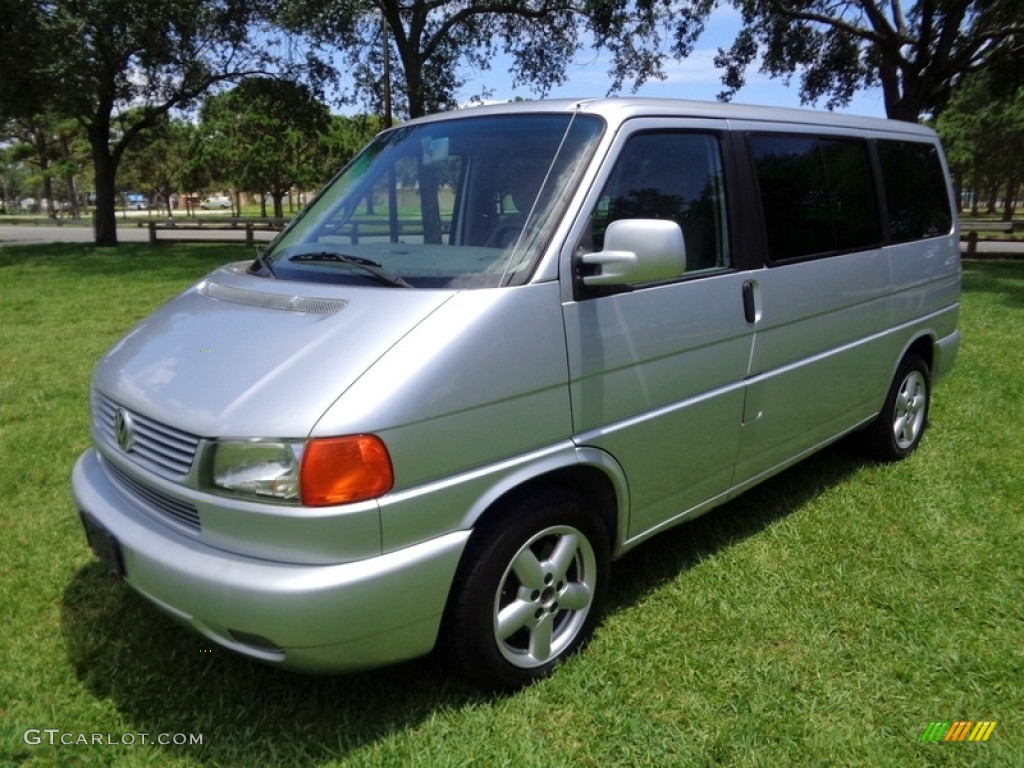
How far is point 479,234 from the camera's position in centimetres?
297

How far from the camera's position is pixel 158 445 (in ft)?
8.29

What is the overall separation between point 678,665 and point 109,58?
845 inches

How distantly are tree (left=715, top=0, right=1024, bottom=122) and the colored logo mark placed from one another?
15.9 m

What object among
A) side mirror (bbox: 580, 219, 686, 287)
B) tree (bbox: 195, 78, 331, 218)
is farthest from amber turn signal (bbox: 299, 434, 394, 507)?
tree (bbox: 195, 78, 331, 218)

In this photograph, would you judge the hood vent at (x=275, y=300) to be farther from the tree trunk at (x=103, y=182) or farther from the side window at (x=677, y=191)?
the tree trunk at (x=103, y=182)

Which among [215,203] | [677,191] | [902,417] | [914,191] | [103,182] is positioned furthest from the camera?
[215,203]

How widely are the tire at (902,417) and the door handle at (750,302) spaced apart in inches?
72.5

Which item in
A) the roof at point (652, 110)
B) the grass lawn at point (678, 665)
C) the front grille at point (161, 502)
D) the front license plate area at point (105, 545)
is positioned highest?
the roof at point (652, 110)

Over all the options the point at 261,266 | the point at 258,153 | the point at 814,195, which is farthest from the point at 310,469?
the point at 258,153

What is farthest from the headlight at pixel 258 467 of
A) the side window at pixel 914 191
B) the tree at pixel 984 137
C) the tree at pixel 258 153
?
the tree at pixel 984 137

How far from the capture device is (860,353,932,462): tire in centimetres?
486

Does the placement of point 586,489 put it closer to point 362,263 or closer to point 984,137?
point 362,263

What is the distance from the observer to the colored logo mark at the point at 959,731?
103 inches

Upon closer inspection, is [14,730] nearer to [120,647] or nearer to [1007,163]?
[120,647]
